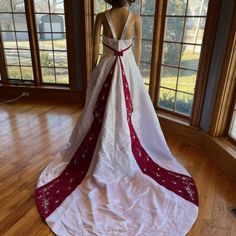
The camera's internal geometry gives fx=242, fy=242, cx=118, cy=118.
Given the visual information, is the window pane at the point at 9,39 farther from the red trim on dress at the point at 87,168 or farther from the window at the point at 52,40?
the red trim on dress at the point at 87,168

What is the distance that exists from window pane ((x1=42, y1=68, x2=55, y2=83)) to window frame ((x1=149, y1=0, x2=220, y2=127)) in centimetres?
170

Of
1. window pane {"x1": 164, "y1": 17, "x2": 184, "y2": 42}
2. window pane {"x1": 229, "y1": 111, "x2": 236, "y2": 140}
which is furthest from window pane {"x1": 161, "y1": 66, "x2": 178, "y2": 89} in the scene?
window pane {"x1": 229, "y1": 111, "x2": 236, "y2": 140}

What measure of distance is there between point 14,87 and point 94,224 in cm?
295

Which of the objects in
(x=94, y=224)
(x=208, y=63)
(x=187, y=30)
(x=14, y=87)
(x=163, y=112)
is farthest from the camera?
(x=14, y=87)

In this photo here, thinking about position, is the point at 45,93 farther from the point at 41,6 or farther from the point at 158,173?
the point at 158,173

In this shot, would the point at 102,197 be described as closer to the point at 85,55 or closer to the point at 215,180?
the point at 215,180

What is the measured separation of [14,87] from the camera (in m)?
3.85

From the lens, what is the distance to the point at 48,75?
3814mm

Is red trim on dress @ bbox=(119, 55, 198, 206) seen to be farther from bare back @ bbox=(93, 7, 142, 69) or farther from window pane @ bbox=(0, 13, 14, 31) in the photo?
window pane @ bbox=(0, 13, 14, 31)

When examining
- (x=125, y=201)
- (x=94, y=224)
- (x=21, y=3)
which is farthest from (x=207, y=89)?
(x=21, y=3)

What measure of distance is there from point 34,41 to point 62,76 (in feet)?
2.09

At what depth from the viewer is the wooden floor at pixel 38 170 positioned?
166 cm

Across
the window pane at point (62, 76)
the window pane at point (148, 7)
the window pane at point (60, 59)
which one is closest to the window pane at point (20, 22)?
the window pane at point (60, 59)

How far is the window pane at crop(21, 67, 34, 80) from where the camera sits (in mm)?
3812
